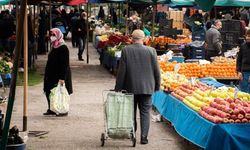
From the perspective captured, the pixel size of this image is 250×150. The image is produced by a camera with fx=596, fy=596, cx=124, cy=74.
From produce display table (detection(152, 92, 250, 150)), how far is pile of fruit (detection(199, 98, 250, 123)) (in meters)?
0.11

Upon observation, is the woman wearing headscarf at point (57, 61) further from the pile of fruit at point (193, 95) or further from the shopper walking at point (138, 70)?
the shopper walking at point (138, 70)

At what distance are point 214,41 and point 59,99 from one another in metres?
8.33

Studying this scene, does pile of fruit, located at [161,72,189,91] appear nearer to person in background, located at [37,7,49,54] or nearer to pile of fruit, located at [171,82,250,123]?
pile of fruit, located at [171,82,250,123]

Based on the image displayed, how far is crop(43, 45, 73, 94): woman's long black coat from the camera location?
463 inches

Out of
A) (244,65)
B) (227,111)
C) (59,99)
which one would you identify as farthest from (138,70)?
(244,65)

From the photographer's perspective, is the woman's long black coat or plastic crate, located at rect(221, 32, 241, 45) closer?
the woman's long black coat

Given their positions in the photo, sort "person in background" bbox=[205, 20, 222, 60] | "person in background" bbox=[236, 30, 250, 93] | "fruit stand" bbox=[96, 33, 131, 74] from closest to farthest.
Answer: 1. "person in background" bbox=[236, 30, 250, 93]
2. "person in background" bbox=[205, 20, 222, 60]
3. "fruit stand" bbox=[96, 33, 131, 74]

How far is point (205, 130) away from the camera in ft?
28.0

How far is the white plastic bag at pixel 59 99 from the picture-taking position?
11.8 metres

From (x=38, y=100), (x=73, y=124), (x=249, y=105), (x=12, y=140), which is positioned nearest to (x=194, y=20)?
(x=38, y=100)

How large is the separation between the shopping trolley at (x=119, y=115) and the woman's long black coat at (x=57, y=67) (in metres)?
2.72

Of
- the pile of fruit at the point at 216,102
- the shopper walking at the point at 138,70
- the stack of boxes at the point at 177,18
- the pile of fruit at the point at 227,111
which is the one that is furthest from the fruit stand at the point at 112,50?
the stack of boxes at the point at 177,18

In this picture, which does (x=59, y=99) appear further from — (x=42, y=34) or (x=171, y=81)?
(x=42, y=34)

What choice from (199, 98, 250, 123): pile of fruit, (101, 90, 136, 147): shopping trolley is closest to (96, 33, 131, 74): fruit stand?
(101, 90, 136, 147): shopping trolley
